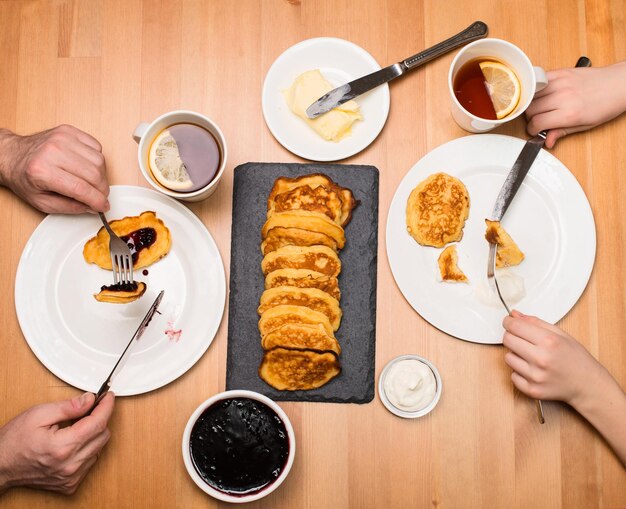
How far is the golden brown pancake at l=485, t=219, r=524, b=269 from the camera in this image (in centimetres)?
165

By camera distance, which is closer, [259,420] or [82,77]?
[259,420]

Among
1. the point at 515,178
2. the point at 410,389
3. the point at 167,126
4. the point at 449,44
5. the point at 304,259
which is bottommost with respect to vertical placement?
the point at 410,389

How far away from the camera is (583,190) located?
1.75 m

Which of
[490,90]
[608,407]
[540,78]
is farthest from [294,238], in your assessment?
[608,407]

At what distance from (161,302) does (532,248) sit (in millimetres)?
1108

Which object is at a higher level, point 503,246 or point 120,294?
point 503,246

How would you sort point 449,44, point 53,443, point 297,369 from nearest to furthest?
point 53,443, point 297,369, point 449,44

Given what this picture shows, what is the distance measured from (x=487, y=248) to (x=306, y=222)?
21.9 inches

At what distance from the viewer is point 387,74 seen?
172 cm

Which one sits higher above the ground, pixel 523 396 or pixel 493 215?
pixel 493 215

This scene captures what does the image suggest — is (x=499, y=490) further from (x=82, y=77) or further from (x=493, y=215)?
(x=82, y=77)

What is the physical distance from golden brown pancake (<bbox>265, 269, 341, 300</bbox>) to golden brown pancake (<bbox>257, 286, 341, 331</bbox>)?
1cm

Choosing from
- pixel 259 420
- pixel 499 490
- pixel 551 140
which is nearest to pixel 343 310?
pixel 259 420

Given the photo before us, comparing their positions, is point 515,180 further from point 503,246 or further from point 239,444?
point 239,444
